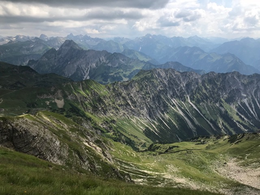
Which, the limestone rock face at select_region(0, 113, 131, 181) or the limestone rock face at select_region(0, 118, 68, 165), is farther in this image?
the limestone rock face at select_region(0, 113, 131, 181)

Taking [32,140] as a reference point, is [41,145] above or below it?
below

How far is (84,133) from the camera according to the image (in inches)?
5832

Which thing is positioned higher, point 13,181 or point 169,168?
point 13,181

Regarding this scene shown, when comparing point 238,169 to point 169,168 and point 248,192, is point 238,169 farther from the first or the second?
point 248,192

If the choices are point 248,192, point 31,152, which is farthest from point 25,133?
point 248,192

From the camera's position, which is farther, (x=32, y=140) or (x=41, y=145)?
(x=41, y=145)

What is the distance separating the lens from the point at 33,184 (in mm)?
11797

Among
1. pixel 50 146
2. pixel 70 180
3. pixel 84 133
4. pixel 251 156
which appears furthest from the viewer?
pixel 251 156

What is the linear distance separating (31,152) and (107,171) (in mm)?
37224

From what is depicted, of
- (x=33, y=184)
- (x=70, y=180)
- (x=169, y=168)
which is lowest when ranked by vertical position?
(x=169, y=168)

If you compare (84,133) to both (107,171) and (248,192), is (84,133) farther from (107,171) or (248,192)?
(248,192)

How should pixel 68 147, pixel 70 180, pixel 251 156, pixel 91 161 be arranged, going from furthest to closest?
1. pixel 251 156
2. pixel 91 161
3. pixel 68 147
4. pixel 70 180

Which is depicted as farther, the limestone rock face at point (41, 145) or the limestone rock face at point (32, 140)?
the limestone rock face at point (41, 145)

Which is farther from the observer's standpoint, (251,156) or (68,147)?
(251,156)
